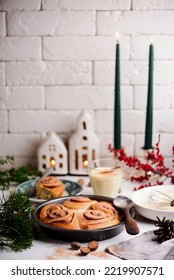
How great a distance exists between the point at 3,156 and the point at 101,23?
21.0 inches

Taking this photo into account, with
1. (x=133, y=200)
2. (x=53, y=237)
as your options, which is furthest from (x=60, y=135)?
(x=53, y=237)

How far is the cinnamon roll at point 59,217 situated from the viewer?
103 centimetres

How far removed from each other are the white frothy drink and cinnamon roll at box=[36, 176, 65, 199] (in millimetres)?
89

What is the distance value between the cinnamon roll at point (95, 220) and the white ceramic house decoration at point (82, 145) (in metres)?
0.50

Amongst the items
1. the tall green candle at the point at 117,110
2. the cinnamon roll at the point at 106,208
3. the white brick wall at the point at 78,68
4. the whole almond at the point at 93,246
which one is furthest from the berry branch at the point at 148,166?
the whole almond at the point at 93,246

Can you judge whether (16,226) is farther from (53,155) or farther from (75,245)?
(53,155)

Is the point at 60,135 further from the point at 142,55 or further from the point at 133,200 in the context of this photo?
the point at 133,200

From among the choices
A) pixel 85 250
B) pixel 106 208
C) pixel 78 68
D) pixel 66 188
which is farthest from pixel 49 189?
pixel 78 68

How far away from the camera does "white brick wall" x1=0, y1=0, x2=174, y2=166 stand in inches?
60.0

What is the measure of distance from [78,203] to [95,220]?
100 mm

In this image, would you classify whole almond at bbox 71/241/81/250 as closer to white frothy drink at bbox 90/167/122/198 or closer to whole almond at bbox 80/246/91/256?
whole almond at bbox 80/246/91/256

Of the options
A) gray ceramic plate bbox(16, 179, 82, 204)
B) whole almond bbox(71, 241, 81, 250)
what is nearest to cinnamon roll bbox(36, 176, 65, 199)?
gray ceramic plate bbox(16, 179, 82, 204)

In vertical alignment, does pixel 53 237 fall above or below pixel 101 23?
below

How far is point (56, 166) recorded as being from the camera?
156 centimetres
